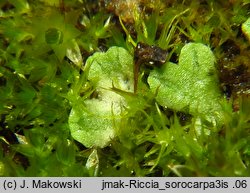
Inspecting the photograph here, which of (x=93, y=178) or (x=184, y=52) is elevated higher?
(x=184, y=52)

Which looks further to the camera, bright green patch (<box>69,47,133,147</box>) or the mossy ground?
bright green patch (<box>69,47,133,147</box>)

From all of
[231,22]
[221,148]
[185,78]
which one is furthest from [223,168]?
[231,22]

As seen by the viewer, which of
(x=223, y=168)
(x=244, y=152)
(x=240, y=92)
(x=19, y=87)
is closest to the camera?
(x=223, y=168)

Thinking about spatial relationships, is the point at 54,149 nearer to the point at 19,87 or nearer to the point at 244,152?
the point at 19,87

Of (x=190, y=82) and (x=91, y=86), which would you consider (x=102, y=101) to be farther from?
(x=190, y=82)

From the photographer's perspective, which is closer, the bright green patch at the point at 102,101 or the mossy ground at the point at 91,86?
the mossy ground at the point at 91,86

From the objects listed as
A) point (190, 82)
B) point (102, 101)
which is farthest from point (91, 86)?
point (190, 82)

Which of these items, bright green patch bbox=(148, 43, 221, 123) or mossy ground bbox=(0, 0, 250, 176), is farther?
bright green patch bbox=(148, 43, 221, 123)

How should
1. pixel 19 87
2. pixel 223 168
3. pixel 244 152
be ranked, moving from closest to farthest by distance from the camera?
pixel 223 168 → pixel 244 152 → pixel 19 87
